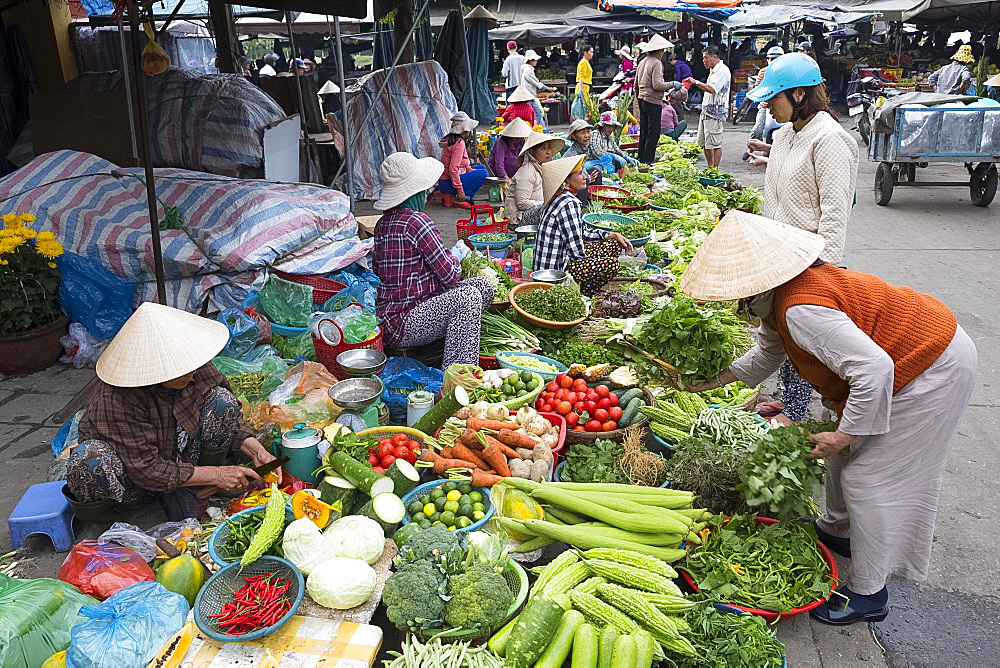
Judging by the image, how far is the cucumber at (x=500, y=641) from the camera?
2412mm

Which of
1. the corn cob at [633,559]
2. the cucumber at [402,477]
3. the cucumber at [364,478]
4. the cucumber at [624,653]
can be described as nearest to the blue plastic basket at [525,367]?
the cucumber at [402,477]

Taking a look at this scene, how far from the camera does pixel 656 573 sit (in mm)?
2711

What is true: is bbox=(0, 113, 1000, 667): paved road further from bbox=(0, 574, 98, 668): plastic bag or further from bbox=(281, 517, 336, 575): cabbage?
bbox=(281, 517, 336, 575): cabbage

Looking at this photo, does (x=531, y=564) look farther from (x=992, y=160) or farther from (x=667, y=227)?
(x=992, y=160)

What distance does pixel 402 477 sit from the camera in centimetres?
320

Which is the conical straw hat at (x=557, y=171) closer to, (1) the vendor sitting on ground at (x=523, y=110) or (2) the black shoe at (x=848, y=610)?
(2) the black shoe at (x=848, y=610)

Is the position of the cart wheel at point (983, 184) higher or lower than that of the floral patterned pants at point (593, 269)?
lower

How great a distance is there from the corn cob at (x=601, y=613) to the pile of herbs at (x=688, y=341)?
129 cm

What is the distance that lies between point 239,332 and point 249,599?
104 inches

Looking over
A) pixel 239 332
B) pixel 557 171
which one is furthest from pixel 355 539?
pixel 557 171

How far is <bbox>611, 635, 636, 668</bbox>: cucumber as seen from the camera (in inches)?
91.4

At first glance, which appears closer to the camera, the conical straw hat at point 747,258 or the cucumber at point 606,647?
the cucumber at point 606,647

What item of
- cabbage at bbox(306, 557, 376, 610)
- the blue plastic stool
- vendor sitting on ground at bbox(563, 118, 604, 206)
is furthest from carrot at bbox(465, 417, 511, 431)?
A: vendor sitting on ground at bbox(563, 118, 604, 206)

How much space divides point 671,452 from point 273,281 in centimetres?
319
